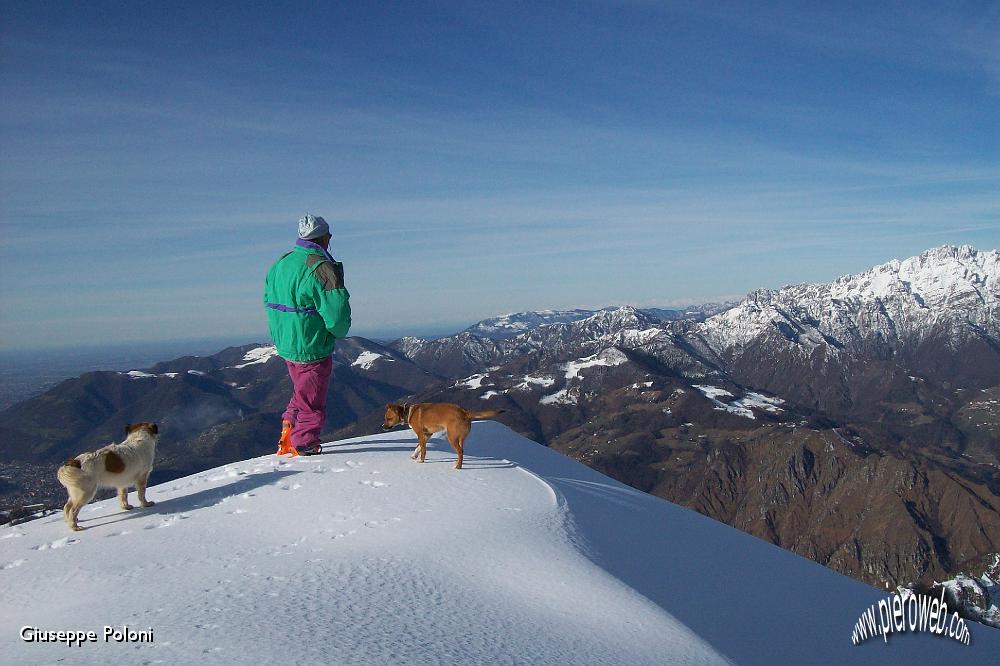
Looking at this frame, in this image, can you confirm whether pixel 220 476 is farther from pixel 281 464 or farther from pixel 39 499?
pixel 39 499

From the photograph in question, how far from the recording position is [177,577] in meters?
7.00

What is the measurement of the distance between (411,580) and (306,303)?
6.84 meters

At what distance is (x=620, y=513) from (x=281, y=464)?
267 inches

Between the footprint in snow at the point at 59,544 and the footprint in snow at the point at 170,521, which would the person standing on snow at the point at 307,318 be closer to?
the footprint in snow at the point at 170,521

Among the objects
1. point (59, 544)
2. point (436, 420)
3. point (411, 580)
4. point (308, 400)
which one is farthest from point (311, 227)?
point (411, 580)

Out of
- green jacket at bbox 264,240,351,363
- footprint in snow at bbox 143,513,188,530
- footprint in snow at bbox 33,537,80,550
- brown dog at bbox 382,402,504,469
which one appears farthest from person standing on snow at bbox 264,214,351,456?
footprint in snow at bbox 33,537,80,550

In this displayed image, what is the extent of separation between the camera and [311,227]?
1271cm

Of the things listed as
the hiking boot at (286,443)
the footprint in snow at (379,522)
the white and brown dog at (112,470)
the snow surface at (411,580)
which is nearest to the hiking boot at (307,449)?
the hiking boot at (286,443)

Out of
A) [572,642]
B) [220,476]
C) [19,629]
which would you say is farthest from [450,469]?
[19,629]

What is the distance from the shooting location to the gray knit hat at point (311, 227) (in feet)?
41.7

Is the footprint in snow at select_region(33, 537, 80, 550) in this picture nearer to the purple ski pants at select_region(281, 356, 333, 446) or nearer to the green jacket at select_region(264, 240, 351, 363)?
the purple ski pants at select_region(281, 356, 333, 446)

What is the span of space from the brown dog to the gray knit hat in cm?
396

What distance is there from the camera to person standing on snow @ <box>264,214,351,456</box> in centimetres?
1213

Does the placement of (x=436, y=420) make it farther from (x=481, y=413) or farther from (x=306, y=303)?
(x=306, y=303)
